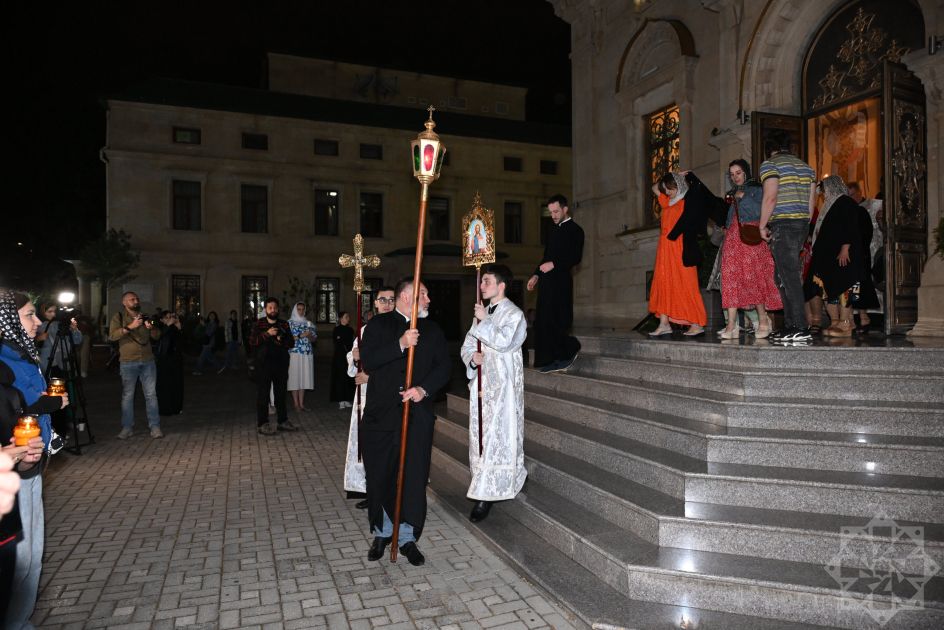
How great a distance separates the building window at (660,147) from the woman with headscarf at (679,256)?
5.83 metres

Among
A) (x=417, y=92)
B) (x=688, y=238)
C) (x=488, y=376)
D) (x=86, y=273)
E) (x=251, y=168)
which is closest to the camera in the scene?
(x=488, y=376)

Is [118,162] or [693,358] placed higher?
[118,162]

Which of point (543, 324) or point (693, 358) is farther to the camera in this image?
point (543, 324)

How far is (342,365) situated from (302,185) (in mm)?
18181

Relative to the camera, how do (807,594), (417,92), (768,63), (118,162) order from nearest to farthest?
(807,594), (768,63), (118,162), (417,92)

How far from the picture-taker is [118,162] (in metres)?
25.5

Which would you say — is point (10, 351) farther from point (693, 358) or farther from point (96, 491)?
point (693, 358)

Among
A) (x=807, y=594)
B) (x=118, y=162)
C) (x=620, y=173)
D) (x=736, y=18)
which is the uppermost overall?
(x=118, y=162)

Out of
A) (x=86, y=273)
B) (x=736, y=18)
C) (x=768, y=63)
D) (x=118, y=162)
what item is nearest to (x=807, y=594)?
(x=768, y=63)

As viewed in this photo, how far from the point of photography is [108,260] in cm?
2353

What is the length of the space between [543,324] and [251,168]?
2370 centimetres

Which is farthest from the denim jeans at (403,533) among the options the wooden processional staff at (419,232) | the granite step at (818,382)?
the granite step at (818,382)

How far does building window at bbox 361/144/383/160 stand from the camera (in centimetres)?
2928

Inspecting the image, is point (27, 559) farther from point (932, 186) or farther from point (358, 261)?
point (932, 186)
